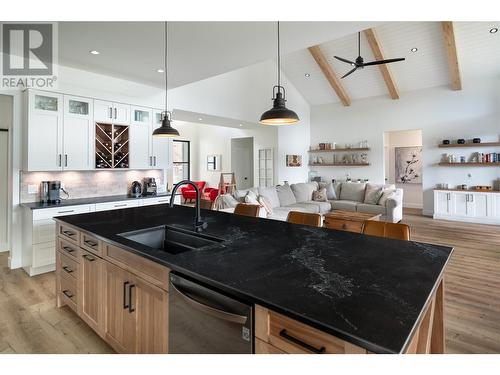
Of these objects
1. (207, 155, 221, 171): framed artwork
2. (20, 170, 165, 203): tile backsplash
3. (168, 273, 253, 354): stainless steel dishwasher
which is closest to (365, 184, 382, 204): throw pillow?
(20, 170, 165, 203): tile backsplash

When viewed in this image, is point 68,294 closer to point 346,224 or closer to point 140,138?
point 140,138

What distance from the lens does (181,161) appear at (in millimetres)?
11352

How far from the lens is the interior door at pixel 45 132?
3.85 metres

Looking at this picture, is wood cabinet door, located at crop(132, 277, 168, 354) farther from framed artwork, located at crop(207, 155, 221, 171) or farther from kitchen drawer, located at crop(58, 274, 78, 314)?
framed artwork, located at crop(207, 155, 221, 171)

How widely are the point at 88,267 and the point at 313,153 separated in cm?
896

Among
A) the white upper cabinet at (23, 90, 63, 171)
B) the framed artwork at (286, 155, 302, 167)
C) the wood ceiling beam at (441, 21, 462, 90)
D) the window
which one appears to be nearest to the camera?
the white upper cabinet at (23, 90, 63, 171)

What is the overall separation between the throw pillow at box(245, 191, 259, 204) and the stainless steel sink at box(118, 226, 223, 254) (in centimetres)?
300

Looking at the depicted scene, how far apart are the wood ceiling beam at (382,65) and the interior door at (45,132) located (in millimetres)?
6226

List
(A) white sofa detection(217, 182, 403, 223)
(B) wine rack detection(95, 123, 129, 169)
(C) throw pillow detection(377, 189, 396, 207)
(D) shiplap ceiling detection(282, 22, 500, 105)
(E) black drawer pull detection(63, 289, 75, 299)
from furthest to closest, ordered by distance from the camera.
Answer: (C) throw pillow detection(377, 189, 396, 207)
(D) shiplap ceiling detection(282, 22, 500, 105)
(A) white sofa detection(217, 182, 403, 223)
(B) wine rack detection(95, 123, 129, 169)
(E) black drawer pull detection(63, 289, 75, 299)

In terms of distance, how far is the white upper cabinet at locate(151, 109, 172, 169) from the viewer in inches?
207

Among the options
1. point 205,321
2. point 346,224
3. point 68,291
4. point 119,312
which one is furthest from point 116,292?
point 346,224

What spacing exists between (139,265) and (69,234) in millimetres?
1228
